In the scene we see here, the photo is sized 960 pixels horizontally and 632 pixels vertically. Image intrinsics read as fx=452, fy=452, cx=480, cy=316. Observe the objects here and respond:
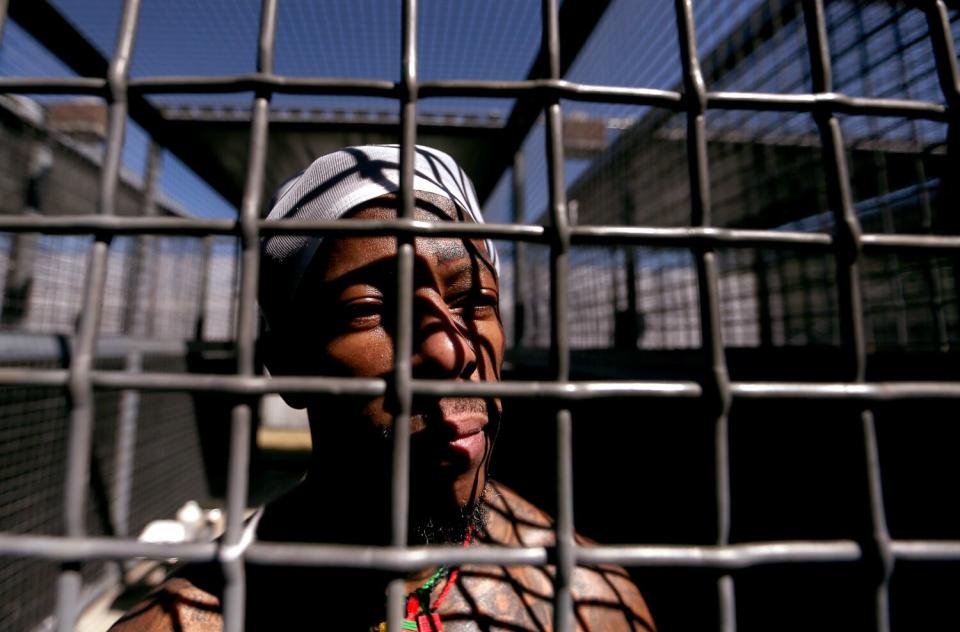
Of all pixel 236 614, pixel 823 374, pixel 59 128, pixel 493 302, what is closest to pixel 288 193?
pixel 493 302

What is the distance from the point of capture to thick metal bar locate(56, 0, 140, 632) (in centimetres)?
A: 34

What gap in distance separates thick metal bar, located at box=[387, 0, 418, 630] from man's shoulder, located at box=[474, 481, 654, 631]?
0.56 metres

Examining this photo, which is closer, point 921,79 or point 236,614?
point 236,614

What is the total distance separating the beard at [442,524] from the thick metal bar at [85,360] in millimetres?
397

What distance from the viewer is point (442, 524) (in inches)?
27.1

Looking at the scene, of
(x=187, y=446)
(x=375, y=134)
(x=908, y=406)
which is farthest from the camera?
(x=187, y=446)

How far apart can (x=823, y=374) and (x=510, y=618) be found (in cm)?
74

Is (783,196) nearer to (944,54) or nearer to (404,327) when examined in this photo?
(944,54)

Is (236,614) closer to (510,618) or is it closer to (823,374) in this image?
(510,618)

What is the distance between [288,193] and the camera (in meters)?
0.92

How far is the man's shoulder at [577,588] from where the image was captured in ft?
2.88

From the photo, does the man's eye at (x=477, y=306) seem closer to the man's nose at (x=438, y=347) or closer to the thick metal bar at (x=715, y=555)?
the man's nose at (x=438, y=347)

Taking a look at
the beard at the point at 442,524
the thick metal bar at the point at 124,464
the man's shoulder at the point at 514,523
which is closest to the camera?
the beard at the point at 442,524

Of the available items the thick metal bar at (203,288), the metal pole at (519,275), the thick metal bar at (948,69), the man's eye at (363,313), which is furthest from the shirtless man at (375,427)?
the thick metal bar at (203,288)
